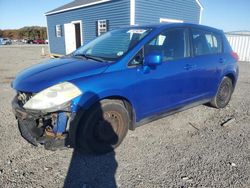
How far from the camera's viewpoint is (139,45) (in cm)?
336

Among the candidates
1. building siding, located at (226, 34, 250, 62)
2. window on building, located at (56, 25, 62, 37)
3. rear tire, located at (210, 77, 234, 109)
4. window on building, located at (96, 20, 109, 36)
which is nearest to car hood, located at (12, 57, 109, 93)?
rear tire, located at (210, 77, 234, 109)

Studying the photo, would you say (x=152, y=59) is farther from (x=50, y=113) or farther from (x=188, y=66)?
(x=50, y=113)

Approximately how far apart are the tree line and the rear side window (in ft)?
208

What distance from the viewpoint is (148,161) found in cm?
314

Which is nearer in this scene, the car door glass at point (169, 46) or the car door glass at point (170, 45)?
the car door glass at point (169, 46)

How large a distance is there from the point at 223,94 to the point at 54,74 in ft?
12.9

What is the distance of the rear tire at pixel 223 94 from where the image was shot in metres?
5.12

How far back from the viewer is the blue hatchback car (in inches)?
110

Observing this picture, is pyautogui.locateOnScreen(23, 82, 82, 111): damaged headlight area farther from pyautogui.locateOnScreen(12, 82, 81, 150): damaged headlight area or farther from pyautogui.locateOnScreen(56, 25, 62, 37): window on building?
pyautogui.locateOnScreen(56, 25, 62, 37): window on building

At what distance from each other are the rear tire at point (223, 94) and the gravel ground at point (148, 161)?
907 mm

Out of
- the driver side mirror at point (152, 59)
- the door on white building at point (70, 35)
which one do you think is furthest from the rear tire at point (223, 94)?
the door on white building at point (70, 35)

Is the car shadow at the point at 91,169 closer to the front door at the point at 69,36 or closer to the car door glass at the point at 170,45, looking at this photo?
the car door glass at the point at 170,45

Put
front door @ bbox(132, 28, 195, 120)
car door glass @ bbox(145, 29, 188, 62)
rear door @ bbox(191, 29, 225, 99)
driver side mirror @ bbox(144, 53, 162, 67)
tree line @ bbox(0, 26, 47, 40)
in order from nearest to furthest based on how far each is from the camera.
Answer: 1. driver side mirror @ bbox(144, 53, 162, 67)
2. front door @ bbox(132, 28, 195, 120)
3. car door glass @ bbox(145, 29, 188, 62)
4. rear door @ bbox(191, 29, 225, 99)
5. tree line @ bbox(0, 26, 47, 40)

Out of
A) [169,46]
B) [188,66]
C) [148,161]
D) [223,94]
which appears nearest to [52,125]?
[148,161]
